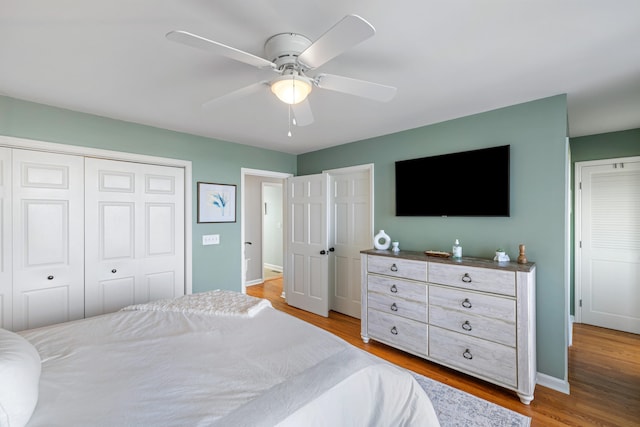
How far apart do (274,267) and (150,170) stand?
163 inches

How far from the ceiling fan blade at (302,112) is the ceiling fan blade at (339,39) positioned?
510mm

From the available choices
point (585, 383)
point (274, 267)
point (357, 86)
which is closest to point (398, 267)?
point (585, 383)

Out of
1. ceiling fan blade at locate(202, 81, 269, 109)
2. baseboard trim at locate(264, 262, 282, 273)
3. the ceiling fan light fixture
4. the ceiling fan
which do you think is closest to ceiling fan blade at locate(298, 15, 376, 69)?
the ceiling fan

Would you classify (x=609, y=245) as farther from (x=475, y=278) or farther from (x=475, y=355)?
(x=475, y=355)

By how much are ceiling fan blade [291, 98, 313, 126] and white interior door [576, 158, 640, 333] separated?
A: 3568mm

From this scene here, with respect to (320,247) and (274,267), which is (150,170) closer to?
(320,247)

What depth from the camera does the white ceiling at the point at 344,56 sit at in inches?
52.5

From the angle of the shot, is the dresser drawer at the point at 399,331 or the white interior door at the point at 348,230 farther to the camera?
the white interior door at the point at 348,230

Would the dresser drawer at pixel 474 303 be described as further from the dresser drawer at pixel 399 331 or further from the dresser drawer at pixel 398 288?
the dresser drawer at pixel 399 331

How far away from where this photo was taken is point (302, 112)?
1961 mm

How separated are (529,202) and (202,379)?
2713mm

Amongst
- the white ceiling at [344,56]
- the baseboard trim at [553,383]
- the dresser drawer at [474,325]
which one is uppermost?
the white ceiling at [344,56]

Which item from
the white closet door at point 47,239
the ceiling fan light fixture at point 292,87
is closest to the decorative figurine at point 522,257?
the ceiling fan light fixture at point 292,87

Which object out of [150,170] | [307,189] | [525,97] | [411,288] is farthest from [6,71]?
[525,97]
